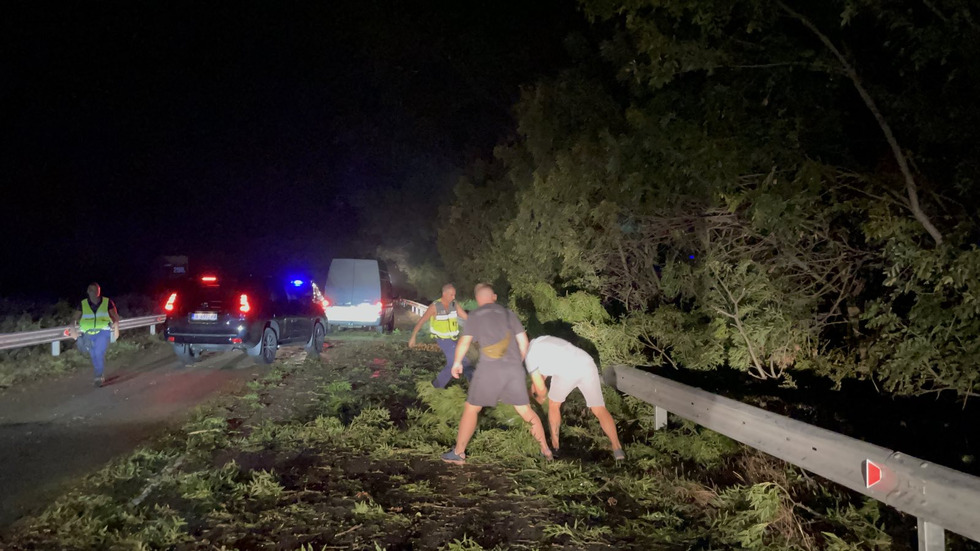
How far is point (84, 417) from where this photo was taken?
339 inches

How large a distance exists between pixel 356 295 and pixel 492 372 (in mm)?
13950

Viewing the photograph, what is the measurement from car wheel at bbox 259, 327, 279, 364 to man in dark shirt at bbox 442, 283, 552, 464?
795cm

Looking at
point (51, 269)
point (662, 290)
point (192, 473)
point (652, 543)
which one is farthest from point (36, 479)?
point (51, 269)

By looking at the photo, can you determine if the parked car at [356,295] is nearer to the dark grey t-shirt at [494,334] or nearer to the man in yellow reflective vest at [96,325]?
the man in yellow reflective vest at [96,325]

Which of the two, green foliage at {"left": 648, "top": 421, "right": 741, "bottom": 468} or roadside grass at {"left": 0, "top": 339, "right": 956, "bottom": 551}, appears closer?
roadside grass at {"left": 0, "top": 339, "right": 956, "bottom": 551}

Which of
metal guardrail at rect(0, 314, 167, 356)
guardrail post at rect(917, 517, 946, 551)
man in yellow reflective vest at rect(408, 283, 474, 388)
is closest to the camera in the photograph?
guardrail post at rect(917, 517, 946, 551)

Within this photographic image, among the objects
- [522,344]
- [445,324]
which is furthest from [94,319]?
[522,344]

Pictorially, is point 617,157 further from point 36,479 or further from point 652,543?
point 36,479

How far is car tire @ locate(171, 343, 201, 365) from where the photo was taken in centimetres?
1326

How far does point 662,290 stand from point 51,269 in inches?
1626

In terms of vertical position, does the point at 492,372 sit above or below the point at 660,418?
above

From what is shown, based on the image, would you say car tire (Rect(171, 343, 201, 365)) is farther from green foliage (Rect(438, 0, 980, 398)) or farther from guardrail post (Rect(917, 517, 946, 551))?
guardrail post (Rect(917, 517, 946, 551))

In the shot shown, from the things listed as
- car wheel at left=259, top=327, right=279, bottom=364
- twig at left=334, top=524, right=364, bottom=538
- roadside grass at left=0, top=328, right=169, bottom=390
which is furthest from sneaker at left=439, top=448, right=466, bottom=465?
roadside grass at left=0, top=328, right=169, bottom=390

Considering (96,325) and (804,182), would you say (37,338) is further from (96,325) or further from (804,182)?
(804,182)
